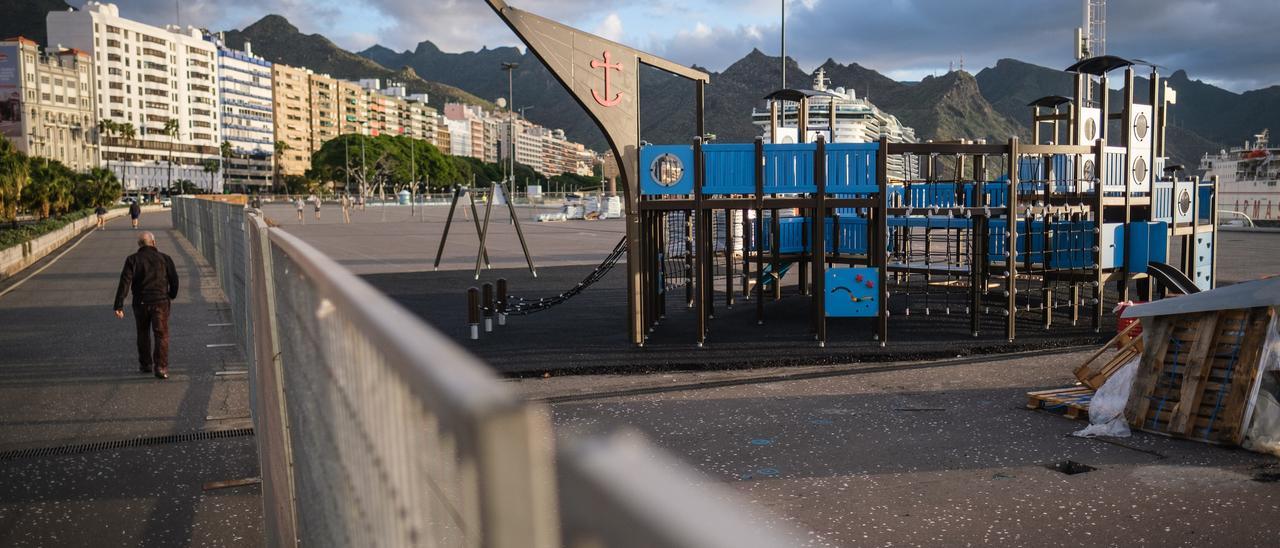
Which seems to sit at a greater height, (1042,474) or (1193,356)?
(1193,356)

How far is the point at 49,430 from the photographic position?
8.88 meters

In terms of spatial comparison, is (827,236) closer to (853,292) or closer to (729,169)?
(853,292)

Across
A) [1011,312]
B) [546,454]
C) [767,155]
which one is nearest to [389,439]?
[546,454]

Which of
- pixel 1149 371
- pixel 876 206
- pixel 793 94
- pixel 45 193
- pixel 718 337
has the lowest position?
pixel 718 337

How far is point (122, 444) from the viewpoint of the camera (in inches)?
329

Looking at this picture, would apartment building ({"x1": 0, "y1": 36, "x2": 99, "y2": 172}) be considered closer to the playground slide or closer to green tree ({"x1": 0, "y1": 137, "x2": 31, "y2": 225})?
green tree ({"x1": 0, "y1": 137, "x2": 31, "y2": 225})

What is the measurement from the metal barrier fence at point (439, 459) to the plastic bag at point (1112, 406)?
23.8 ft

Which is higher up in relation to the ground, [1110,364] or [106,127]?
[106,127]

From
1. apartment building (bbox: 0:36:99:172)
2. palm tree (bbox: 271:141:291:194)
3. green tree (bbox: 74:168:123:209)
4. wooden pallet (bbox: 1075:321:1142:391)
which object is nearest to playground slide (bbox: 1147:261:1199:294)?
wooden pallet (bbox: 1075:321:1142:391)

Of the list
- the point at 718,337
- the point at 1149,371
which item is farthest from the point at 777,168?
the point at 1149,371

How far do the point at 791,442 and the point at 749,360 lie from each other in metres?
4.03

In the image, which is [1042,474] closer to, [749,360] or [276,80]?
[749,360]

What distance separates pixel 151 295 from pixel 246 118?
632 ft

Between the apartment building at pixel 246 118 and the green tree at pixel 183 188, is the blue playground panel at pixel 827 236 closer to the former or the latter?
the green tree at pixel 183 188
